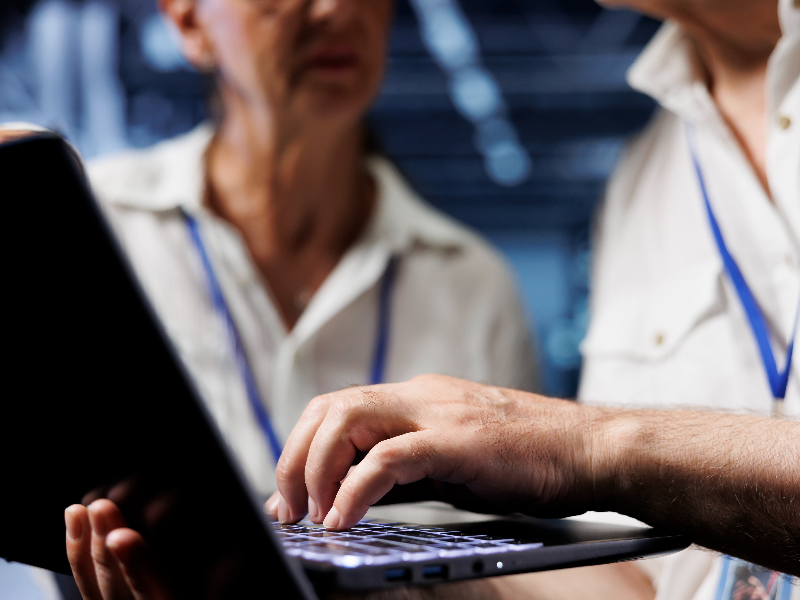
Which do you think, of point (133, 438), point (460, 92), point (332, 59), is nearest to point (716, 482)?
point (133, 438)

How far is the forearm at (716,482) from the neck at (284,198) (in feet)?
3.79

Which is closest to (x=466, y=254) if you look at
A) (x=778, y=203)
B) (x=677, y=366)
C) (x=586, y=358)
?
(x=586, y=358)

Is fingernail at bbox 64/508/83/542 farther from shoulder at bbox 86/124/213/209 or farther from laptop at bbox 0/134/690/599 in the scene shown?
shoulder at bbox 86/124/213/209

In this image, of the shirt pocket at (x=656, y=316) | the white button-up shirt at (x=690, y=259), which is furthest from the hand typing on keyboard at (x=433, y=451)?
the shirt pocket at (x=656, y=316)

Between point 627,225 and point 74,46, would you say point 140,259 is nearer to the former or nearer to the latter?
point 627,225

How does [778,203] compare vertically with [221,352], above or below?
above

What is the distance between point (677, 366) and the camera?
3.80ft

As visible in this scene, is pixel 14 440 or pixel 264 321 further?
pixel 264 321

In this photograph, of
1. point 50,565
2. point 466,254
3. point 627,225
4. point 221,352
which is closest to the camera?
point 50,565

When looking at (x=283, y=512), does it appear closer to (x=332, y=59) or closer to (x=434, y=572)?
(x=434, y=572)

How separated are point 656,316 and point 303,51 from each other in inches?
36.2

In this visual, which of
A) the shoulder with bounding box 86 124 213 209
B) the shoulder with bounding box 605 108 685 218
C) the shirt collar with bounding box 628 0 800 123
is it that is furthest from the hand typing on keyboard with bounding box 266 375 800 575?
the shoulder with bounding box 86 124 213 209

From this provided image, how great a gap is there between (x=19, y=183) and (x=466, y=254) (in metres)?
1.44

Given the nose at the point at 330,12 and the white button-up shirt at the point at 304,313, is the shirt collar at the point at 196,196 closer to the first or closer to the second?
the white button-up shirt at the point at 304,313
